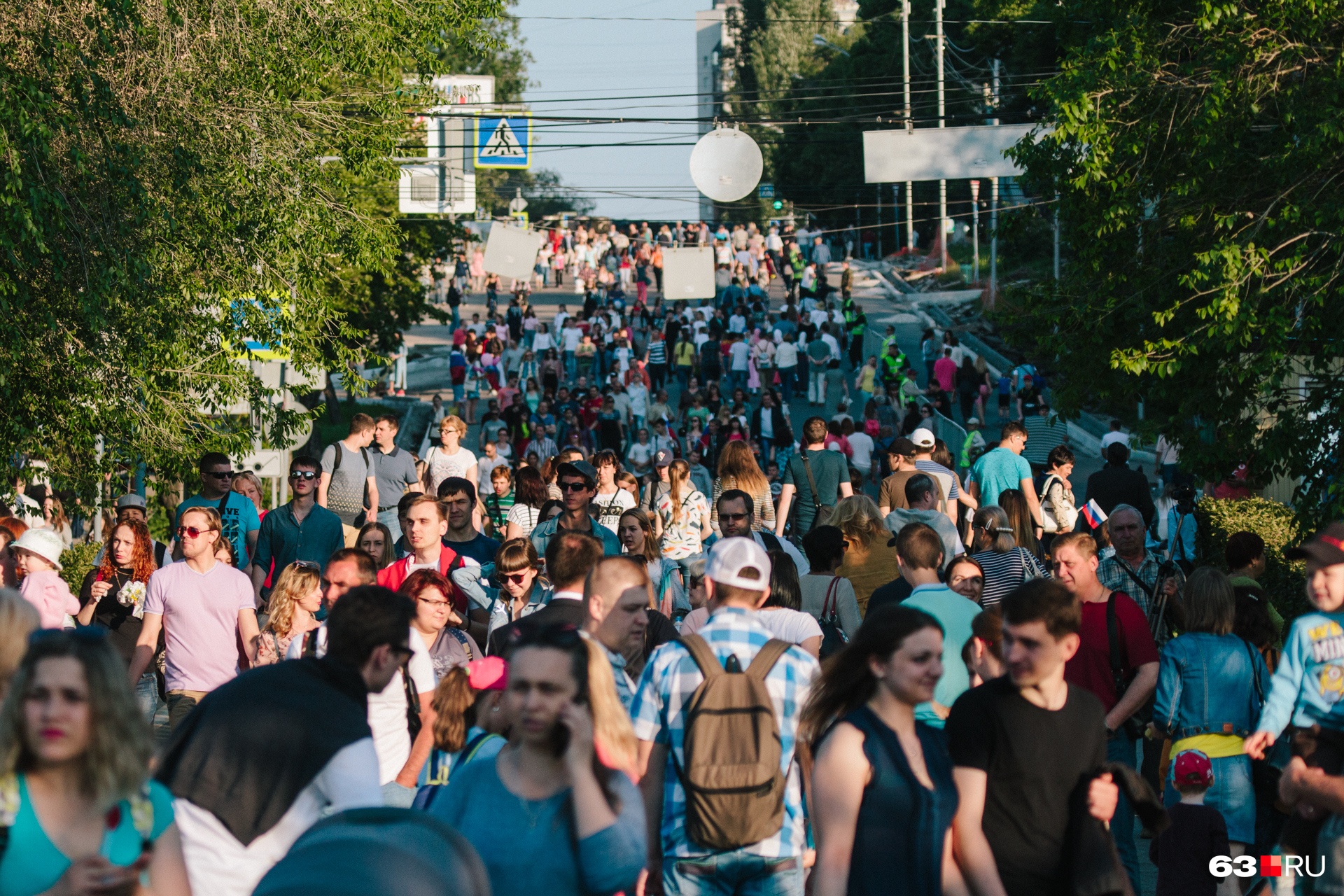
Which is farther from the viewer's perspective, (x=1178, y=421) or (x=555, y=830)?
(x=1178, y=421)

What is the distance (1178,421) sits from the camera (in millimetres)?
12812

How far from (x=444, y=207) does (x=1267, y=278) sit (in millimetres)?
18803

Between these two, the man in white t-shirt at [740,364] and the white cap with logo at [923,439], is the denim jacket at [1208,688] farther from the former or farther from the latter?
the man in white t-shirt at [740,364]

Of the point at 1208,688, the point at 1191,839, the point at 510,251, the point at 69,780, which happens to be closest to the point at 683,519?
the point at 1208,688

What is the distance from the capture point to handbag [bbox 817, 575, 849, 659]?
7.31 m

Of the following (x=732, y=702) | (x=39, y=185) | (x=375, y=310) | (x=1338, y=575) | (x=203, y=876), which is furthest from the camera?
(x=375, y=310)

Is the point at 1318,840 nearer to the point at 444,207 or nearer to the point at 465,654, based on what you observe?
the point at 465,654

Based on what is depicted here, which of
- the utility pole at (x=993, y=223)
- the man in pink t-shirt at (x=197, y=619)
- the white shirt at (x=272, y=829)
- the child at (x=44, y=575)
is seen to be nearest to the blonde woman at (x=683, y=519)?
the man in pink t-shirt at (x=197, y=619)

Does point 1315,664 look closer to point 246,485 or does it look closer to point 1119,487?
point 1119,487

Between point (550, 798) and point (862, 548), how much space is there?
5715 millimetres

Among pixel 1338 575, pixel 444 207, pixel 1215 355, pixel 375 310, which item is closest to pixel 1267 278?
pixel 1215 355

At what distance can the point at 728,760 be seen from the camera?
4.66 meters
